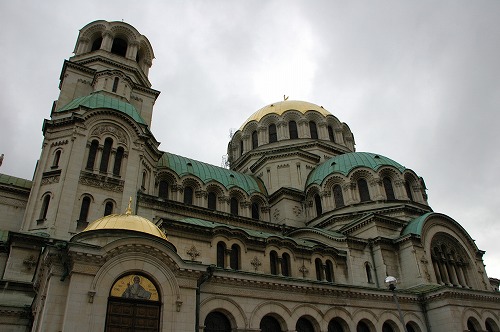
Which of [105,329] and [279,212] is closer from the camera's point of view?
[105,329]

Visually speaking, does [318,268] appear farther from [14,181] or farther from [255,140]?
[14,181]

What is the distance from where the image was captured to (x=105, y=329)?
51.1ft

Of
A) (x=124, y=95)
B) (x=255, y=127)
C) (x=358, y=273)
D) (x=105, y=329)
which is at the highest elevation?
(x=255, y=127)

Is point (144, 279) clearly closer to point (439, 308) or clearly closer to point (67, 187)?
point (67, 187)

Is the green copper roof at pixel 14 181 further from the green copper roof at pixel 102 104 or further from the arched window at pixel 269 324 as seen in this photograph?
the arched window at pixel 269 324

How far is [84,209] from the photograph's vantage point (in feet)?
86.2

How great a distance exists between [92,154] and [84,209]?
14.4 ft

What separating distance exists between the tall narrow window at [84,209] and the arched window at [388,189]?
25.8m

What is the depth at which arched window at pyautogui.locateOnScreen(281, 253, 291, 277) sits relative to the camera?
28.2 metres

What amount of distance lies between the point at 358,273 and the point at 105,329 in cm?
2060

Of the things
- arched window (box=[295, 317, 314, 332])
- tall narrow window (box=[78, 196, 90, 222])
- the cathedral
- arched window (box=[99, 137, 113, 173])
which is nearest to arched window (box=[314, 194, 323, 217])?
the cathedral

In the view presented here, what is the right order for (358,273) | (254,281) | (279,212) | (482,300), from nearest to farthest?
1. (254,281)
2. (482,300)
3. (358,273)
4. (279,212)

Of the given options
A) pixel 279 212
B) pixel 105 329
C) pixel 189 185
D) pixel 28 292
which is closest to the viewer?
pixel 105 329

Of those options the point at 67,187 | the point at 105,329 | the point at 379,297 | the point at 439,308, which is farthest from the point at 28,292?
the point at 439,308
